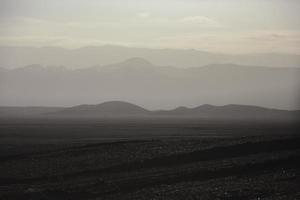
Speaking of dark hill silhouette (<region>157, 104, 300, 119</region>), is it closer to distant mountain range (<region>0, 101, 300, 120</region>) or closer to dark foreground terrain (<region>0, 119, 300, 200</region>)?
distant mountain range (<region>0, 101, 300, 120</region>)

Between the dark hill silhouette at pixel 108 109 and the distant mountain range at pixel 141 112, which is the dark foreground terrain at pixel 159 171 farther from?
the dark hill silhouette at pixel 108 109

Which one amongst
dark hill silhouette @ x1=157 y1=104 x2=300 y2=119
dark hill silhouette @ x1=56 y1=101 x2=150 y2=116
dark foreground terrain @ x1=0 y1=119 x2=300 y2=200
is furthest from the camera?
dark hill silhouette @ x1=56 y1=101 x2=150 y2=116

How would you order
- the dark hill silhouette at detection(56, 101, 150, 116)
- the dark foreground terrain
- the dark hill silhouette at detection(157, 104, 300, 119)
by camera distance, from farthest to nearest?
1. the dark hill silhouette at detection(56, 101, 150, 116)
2. the dark hill silhouette at detection(157, 104, 300, 119)
3. the dark foreground terrain

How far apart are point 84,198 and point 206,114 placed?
113143 millimetres

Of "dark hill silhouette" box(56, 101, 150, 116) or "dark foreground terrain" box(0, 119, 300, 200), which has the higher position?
"dark hill silhouette" box(56, 101, 150, 116)

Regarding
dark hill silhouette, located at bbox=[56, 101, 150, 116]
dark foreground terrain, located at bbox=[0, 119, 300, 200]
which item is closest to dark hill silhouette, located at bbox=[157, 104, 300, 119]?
dark hill silhouette, located at bbox=[56, 101, 150, 116]

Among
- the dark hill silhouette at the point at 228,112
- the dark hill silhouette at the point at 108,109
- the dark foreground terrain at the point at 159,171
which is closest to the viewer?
the dark foreground terrain at the point at 159,171

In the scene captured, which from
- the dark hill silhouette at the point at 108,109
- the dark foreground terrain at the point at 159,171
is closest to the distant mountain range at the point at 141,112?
the dark hill silhouette at the point at 108,109

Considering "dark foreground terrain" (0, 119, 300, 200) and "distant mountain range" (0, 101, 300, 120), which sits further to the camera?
"distant mountain range" (0, 101, 300, 120)

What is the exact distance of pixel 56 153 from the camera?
27266mm

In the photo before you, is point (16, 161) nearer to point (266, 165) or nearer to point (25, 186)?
point (25, 186)

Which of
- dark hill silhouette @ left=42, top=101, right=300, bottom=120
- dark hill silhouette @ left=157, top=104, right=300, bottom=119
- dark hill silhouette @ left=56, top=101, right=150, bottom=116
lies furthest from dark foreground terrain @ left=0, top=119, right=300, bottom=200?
dark hill silhouette @ left=56, top=101, right=150, bottom=116

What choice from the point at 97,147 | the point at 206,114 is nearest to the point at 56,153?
the point at 97,147

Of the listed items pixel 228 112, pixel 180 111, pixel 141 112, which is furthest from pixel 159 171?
pixel 141 112
